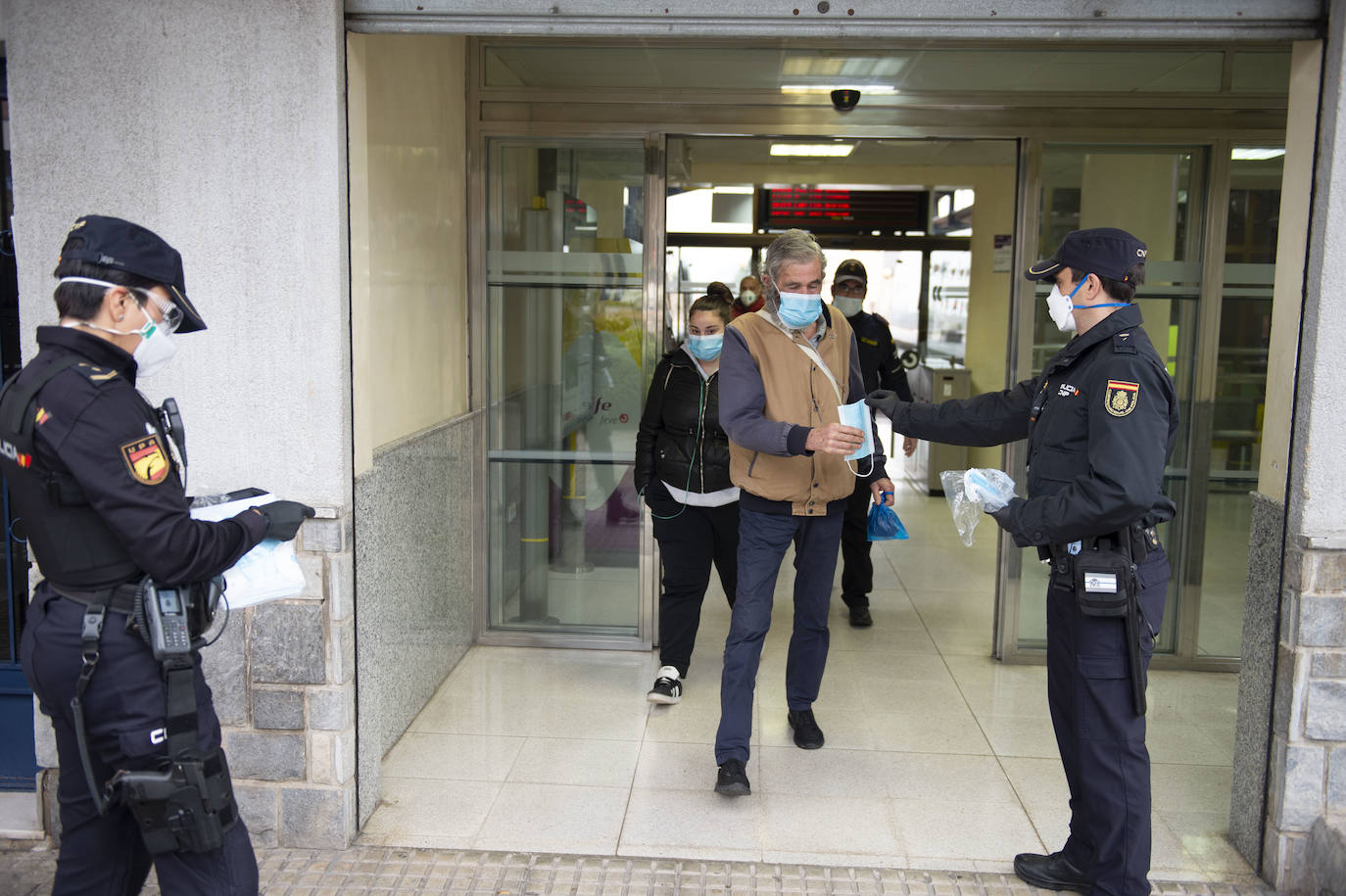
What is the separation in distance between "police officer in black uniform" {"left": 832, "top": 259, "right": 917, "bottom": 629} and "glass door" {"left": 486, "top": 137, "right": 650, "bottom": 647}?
1132 millimetres

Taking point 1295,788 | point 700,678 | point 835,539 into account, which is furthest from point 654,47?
point 1295,788

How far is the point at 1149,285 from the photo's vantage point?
476 centimetres

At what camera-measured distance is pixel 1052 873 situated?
3.04 meters

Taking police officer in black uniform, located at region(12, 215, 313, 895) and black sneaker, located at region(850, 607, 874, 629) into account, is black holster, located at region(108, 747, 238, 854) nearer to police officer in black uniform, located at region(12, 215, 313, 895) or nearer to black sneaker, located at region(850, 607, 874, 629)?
police officer in black uniform, located at region(12, 215, 313, 895)

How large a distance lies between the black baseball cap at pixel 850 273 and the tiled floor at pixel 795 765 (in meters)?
1.77

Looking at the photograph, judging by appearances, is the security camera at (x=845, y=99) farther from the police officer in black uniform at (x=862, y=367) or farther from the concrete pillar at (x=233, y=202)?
the concrete pillar at (x=233, y=202)

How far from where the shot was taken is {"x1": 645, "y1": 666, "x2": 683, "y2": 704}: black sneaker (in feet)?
14.2

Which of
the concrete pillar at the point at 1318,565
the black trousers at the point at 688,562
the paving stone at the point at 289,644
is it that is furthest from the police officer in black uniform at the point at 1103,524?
the paving stone at the point at 289,644

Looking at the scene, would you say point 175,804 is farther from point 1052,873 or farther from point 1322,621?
point 1322,621

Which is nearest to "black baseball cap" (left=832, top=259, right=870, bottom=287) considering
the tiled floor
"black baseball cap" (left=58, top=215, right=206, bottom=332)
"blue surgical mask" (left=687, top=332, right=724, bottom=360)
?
"blue surgical mask" (left=687, top=332, right=724, bottom=360)

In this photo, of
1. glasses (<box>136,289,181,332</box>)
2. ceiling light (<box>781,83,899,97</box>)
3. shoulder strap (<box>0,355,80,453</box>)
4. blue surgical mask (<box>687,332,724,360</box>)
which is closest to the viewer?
shoulder strap (<box>0,355,80,453</box>)

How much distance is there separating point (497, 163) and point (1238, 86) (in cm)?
319

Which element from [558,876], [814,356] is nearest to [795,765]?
[558,876]

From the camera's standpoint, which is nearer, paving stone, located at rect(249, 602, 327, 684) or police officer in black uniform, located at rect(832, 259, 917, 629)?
paving stone, located at rect(249, 602, 327, 684)
